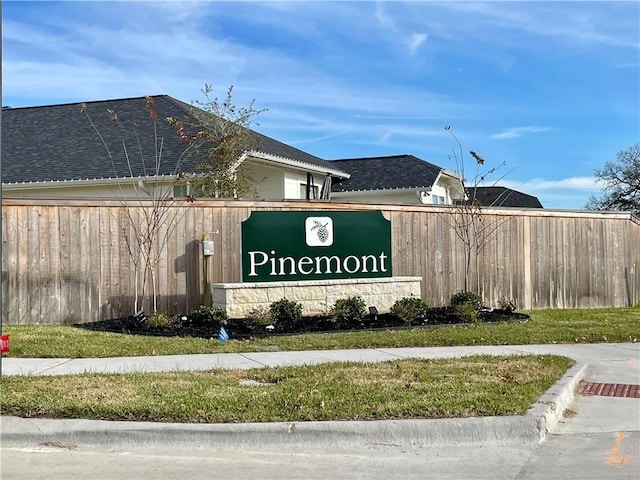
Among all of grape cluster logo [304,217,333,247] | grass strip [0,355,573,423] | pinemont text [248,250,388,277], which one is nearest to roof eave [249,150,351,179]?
grape cluster logo [304,217,333,247]

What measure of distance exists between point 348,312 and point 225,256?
105 inches

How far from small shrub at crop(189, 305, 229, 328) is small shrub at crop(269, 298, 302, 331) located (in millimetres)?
866

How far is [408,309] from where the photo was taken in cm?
1227

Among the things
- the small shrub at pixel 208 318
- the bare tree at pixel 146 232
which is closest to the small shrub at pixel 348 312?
the small shrub at pixel 208 318

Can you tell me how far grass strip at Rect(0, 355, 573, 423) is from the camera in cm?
591

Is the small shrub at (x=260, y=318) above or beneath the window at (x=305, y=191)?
beneath

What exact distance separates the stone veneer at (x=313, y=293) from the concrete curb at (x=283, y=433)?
646cm

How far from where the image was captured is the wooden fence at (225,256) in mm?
11781

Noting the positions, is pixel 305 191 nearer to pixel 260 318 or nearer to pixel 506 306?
pixel 506 306

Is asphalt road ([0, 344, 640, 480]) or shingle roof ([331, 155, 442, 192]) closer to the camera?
asphalt road ([0, 344, 640, 480])

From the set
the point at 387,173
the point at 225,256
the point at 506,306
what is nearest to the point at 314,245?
the point at 225,256

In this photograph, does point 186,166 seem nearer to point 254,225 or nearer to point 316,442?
point 254,225

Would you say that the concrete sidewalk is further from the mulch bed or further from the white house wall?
the white house wall

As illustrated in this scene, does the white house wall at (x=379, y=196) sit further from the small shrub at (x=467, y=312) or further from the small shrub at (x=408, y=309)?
the small shrub at (x=408, y=309)
